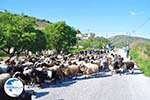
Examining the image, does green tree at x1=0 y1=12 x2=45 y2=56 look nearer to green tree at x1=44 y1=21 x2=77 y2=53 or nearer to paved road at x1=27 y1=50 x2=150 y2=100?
green tree at x1=44 y1=21 x2=77 y2=53

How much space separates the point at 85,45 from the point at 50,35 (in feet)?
287

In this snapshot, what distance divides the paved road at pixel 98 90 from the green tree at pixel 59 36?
5887cm

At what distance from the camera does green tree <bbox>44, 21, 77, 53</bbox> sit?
87.7 metres

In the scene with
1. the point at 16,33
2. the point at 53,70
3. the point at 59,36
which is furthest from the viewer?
the point at 59,36

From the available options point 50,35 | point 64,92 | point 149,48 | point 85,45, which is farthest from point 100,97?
point 85,45

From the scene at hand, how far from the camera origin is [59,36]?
290 ft

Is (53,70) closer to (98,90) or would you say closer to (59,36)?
(98,90)

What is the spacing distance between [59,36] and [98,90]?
215ft

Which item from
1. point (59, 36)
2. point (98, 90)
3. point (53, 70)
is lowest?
point (98, 90)

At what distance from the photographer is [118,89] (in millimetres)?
23750

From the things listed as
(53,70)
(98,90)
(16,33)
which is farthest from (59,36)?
(98,90)

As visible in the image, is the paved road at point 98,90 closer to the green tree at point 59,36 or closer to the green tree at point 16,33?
the green tree at point 16,33

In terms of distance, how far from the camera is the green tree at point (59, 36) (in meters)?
87.7

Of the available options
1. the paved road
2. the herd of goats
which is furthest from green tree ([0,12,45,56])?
the paved road
